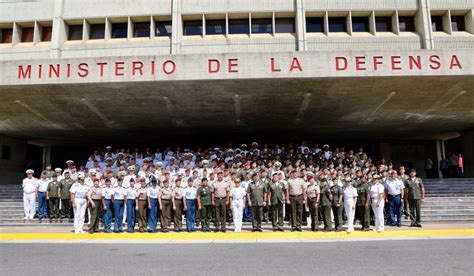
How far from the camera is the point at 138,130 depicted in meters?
20.0

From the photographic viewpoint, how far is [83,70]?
12484mm

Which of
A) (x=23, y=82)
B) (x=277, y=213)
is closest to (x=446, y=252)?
(x=277, y=213)

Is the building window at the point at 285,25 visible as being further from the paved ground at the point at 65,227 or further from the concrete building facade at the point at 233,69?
the paved ground at the point at 65,227

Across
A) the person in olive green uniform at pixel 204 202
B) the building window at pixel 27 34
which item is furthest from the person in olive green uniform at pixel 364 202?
the building window at pixel 27 34

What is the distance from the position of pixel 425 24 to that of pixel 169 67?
13.2m

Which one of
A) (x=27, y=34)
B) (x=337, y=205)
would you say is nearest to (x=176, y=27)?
(x=27, y=34)

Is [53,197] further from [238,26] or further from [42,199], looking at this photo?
[238,26]

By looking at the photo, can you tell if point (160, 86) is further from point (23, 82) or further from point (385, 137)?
point (385, 137)

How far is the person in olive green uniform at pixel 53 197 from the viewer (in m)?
12.1

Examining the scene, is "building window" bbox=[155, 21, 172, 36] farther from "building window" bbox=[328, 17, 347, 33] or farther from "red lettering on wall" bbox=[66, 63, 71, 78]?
"building window" bbox=[328, 17, 347, 33]

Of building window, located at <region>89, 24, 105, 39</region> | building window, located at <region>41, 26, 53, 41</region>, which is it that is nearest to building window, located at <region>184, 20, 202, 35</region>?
building window, located at <region>89, 24, 105, 39</region>

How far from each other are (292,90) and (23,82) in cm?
977

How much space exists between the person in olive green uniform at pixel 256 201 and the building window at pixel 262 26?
10.3 m

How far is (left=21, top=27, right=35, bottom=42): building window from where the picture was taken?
1920 cm
